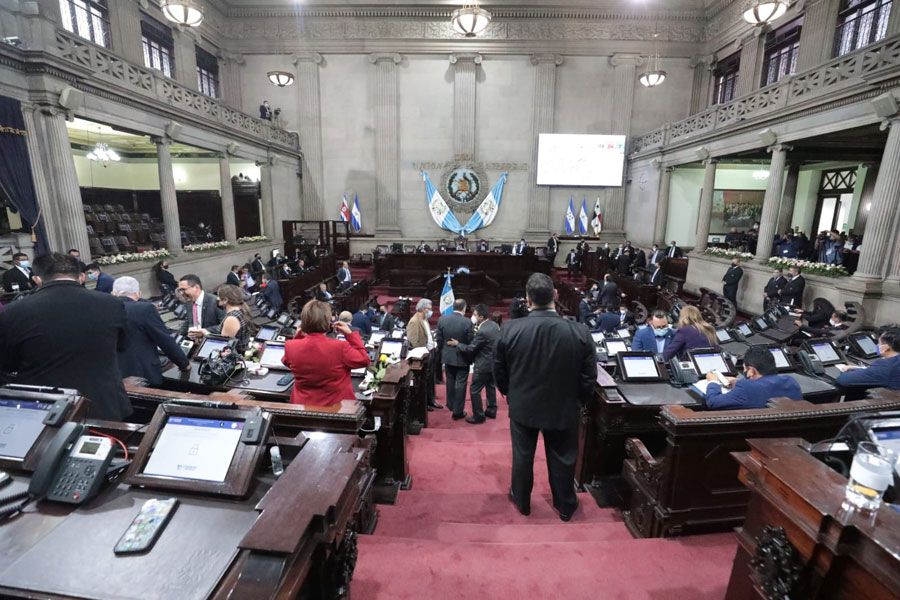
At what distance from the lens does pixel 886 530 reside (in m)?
1.22

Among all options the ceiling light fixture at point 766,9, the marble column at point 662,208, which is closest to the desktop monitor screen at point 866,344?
the ceiling light fixture at point 766,9

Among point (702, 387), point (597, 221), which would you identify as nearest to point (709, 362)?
Answer: point (702, 387)

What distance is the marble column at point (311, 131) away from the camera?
1644 centimetres

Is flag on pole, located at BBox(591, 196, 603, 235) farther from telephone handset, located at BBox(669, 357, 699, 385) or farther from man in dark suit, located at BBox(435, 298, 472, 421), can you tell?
telephone handset, located at BBox(669, 357, 699, 385)

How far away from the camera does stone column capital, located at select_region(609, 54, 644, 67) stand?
53.0ft

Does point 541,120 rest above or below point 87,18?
below

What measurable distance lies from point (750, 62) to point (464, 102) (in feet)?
31.4

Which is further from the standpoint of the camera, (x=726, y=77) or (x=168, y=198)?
(x=726, y=77)

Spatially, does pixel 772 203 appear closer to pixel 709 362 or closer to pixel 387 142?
pixel 709 362

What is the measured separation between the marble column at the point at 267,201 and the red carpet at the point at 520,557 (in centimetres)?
1427

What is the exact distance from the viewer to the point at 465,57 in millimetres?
16297

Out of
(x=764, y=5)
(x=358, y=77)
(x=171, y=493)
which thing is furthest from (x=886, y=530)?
(x=358, y=77)

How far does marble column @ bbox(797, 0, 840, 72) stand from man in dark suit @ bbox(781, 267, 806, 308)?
6.16 metres

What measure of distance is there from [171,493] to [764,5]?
11296 mm
